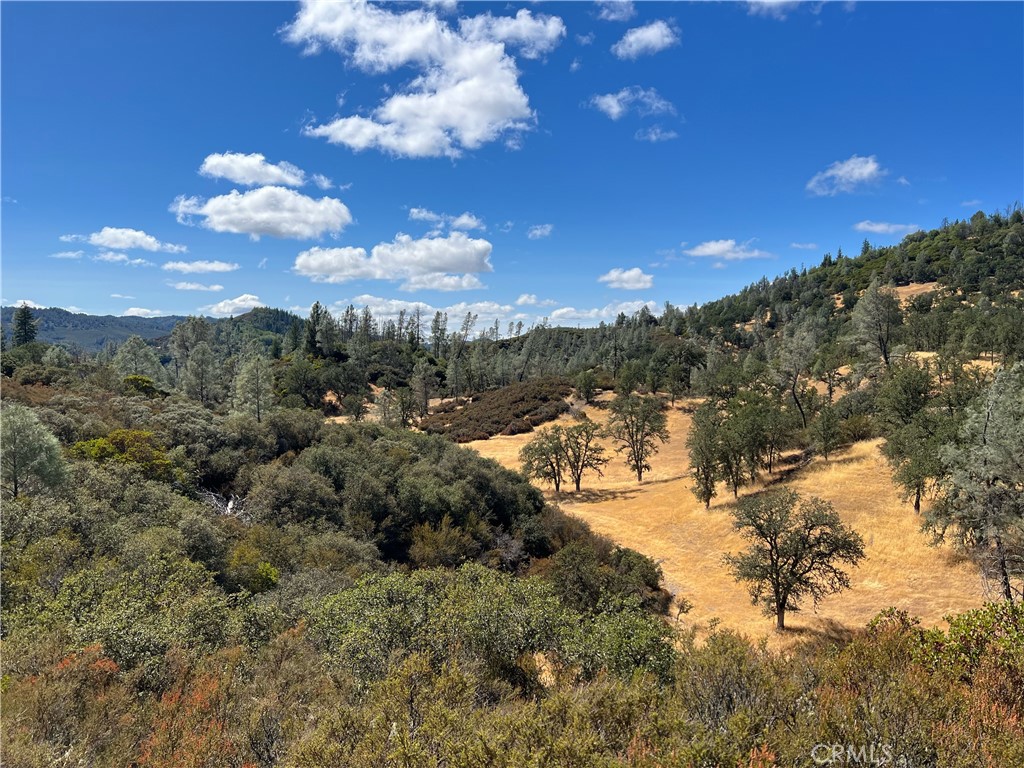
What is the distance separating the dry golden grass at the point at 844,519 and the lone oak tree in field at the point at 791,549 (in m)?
1.83

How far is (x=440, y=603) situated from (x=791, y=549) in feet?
51.9

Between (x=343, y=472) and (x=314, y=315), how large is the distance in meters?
99.6

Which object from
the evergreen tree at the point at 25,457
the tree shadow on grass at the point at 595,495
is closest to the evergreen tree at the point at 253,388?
the tree shadow on grass at the point at 595,495

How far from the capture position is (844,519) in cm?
2892

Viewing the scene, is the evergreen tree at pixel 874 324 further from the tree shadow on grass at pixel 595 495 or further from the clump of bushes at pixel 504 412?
the clump of bushes at pixel 504 412

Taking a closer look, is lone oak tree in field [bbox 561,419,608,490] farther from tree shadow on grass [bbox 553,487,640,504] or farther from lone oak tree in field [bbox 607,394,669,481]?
lone oak tree in field [bbox 607,394,669,481]

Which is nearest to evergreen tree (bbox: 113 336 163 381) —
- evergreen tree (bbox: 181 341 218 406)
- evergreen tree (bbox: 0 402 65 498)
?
evergreen tree (bbox: 181 341 218 406)

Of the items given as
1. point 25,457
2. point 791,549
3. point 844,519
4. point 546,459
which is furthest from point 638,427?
point 25,457

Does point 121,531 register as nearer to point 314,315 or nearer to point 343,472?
point 343,472

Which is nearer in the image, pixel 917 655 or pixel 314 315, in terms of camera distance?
pixel 917 655

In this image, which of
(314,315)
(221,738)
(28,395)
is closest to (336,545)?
(221,738)

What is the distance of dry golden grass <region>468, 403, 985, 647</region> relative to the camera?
69.6ft

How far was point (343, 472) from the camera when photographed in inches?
1013

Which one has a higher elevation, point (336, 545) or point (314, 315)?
point (314, 315)
